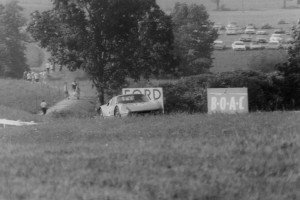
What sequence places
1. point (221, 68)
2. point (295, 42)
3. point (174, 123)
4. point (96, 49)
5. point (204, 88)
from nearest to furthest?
1. point (174, 123)
2. point (204, 88)
3. point (96, 49)
4. point (295, 42)
5. point (221, 68)

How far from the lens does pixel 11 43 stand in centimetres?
7725

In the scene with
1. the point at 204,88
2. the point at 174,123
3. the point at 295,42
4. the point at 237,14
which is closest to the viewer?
the point at 174,123

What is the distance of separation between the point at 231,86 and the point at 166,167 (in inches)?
948

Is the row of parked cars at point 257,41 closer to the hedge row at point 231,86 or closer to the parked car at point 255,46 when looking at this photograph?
the parked car at point 255,46

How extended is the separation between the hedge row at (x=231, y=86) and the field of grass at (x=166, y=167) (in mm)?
18036

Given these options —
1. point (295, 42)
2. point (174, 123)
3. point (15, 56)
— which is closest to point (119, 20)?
point (295, 42)

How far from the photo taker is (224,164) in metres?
9.30

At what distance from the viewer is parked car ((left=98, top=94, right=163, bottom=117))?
81.6 ft

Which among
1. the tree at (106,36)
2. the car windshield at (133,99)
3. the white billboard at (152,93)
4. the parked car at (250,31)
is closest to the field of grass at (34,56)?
the parked car at (250,31)

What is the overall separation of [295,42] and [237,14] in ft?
151

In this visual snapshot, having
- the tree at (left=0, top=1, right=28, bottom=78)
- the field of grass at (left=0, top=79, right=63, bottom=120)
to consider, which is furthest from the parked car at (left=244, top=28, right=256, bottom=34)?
the field of grass at (left=0, top=79, right=63, bottom=120)

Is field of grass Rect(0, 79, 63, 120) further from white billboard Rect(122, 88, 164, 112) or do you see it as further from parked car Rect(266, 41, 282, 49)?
parked car Rect(266, 41, 282, 49)

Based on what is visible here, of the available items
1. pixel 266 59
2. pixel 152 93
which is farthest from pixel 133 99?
pixel 266 59

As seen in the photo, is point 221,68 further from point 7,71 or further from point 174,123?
point 174,123
